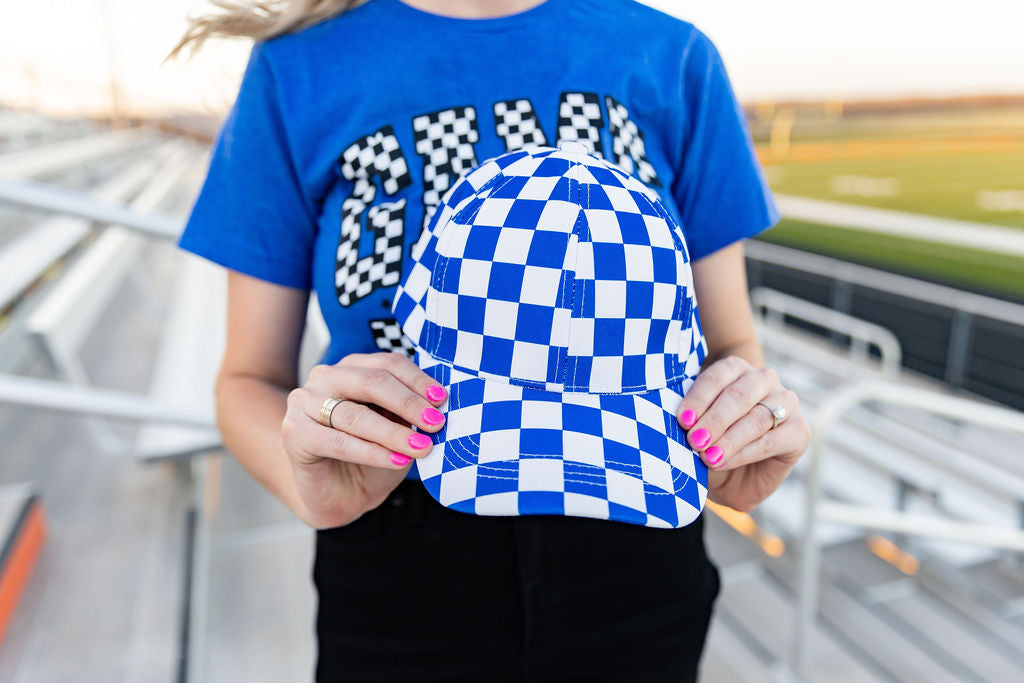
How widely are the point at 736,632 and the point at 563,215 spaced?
1947 mm

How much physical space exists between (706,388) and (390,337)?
0.88 ft

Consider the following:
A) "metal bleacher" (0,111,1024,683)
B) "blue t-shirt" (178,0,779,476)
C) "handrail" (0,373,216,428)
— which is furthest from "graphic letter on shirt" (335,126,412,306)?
"handrail" (0,373,216,428)

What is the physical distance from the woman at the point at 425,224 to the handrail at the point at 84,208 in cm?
86

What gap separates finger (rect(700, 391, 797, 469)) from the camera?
537 millimetres

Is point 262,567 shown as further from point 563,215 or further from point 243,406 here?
point 563,215

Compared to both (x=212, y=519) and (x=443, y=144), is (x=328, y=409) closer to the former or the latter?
(x=443, y=144)

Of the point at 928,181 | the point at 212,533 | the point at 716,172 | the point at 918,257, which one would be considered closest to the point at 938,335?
the point at 918,257

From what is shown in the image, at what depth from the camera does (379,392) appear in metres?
0.51

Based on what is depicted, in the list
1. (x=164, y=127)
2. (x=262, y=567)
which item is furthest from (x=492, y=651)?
(x=164, y=127)

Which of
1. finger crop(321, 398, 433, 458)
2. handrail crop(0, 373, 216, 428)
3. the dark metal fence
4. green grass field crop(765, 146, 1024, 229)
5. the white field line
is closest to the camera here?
finger crop(321, 398, 433, 458)

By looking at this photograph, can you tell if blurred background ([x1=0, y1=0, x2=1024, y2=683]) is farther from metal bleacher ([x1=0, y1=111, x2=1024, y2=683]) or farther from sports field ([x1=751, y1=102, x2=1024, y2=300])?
sports field ([x1=751, y1=102, x2=1024, y2=300])

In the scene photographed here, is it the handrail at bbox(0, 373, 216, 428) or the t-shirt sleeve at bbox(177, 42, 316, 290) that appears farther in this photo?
the handrail at bbox(0, 373, 216, 428)

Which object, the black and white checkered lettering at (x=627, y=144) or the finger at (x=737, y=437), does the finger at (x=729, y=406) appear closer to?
the finger at (x=737, y=437)

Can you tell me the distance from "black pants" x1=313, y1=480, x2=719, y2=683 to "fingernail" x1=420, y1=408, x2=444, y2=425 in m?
0.16
